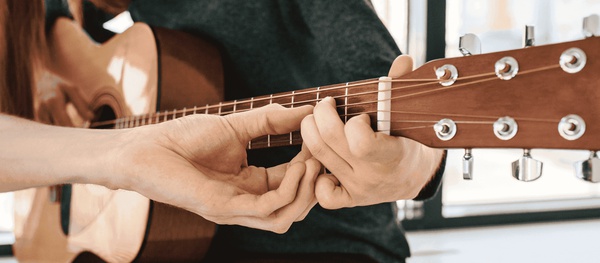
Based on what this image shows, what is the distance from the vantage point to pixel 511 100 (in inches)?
19.4

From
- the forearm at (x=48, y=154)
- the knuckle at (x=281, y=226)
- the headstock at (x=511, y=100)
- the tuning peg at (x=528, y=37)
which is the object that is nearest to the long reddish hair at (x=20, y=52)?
the forearm at (x=48, y=154)

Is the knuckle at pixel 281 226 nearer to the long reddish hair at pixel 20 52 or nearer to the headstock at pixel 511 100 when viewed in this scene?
the headstock at pixel 511 100

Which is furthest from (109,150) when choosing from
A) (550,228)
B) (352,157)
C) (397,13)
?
(550,228)

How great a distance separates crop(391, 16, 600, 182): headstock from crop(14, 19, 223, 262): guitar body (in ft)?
1.90

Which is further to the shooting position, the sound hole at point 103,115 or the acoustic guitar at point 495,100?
the sound hole at point 103,115

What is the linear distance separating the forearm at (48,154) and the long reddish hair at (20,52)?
53cm

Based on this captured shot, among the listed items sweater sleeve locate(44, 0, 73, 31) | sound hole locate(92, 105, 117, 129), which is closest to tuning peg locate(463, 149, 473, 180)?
sound hole locate(92, 105, 117, 129)

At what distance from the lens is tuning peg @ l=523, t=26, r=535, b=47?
0.47 meters

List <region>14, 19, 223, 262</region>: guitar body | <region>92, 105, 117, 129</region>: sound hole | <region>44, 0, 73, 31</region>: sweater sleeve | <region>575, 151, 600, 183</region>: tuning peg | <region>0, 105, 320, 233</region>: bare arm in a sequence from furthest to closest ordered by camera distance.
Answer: <region>44, 0, 73, 31</region>: sweater sleeve → <region>92, 105, 117, 129</region>: sound hole → <region>14, 19, 223, 262</region>: guitar body → <region>0, 105, 320, 233</region>: bare arm → <region>575, 151, 600, 183</region>: tuning peg

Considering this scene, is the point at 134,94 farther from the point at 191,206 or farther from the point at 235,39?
the point at 191,206

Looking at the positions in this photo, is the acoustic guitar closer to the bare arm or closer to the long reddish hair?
the bare arm

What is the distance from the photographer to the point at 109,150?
0.67m

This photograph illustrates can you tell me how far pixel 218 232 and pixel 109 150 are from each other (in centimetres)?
43

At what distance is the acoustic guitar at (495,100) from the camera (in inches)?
17.5
